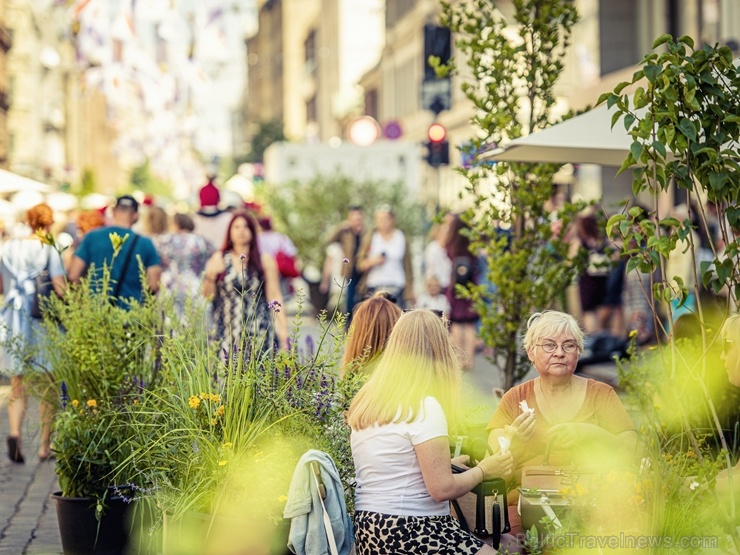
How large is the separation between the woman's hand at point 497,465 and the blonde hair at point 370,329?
1.07m

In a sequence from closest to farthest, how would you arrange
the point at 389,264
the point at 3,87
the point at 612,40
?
the point at 389,264, the point at 612,40, the point at 3,87

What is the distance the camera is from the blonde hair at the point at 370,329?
5.97m

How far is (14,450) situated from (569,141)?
14.7ft

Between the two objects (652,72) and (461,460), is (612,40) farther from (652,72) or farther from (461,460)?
(652,72)

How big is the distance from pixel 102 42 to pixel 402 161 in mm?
7879

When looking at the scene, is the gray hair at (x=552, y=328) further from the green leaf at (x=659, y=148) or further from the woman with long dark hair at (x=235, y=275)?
the woman with long dark hair at (x=235, y=275)

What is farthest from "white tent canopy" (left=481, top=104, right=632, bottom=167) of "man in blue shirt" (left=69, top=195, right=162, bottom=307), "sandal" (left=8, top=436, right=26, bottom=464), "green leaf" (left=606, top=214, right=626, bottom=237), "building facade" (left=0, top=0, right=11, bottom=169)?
"building facade" (left=0, top=0, right=11, bottom=169)

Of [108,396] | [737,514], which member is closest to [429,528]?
[737,514]

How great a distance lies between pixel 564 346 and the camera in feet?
18.2

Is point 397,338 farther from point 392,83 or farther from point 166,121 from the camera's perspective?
point 392,83

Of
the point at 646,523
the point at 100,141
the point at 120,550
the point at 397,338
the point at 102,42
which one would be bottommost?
the point at 120,550

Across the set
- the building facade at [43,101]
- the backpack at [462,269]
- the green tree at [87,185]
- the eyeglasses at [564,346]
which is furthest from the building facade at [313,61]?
the eyeglasses at [564,346]

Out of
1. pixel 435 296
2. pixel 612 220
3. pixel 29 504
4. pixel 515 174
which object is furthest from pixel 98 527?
pixel 435 296

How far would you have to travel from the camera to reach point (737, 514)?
486 cm
